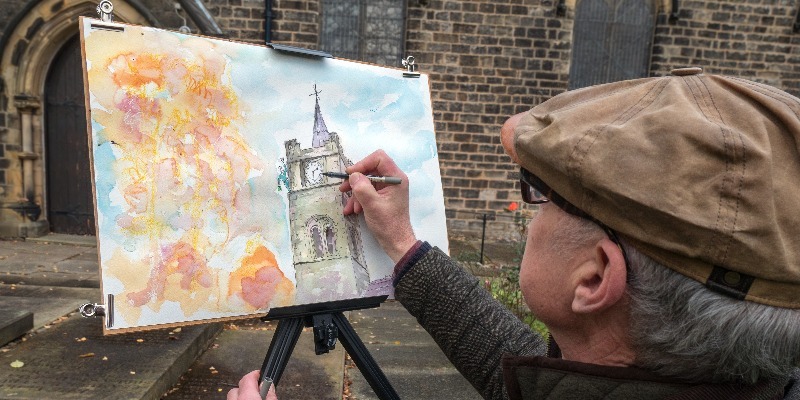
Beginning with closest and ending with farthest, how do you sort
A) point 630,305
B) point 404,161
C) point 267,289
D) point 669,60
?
point 630,305, point 267,289, point 404,161, point 669,60

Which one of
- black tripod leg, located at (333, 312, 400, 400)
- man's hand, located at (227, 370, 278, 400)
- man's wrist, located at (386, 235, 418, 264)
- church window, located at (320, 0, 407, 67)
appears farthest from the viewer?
church window, located at (320, 0, 407, 67)

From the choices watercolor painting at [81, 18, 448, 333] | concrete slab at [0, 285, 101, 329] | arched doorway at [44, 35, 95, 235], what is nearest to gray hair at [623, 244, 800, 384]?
watercolor painting at [81, 18, 448, 333]

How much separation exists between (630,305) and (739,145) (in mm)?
283

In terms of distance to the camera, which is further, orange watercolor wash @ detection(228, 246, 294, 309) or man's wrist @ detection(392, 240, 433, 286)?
orange watercolor wash @ detection(228, 246, 294, 309)

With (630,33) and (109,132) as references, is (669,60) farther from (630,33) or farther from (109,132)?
(109,132)

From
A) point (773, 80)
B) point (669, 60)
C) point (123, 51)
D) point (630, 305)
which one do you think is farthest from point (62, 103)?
point (773, 80)

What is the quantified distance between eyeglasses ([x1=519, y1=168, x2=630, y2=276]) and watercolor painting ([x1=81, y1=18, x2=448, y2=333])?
2.56 ft

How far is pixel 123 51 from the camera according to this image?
1413mm

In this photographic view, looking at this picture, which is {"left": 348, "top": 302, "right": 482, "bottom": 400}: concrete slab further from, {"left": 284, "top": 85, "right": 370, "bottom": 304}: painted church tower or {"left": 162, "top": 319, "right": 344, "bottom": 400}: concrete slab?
{"left": 284, "top": 85, "right": 370, "bottom": 304}: painted church tower

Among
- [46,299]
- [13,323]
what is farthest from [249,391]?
[46,299]

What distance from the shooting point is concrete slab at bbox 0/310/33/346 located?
2842 mm

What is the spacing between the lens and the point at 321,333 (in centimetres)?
165

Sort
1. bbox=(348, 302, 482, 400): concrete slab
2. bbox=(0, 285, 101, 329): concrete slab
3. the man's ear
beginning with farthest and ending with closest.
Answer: bbox=(0, 285, 101, 329): concrete slab → bbox=(348, 302, 482, 400): concrete slab → the man's ear

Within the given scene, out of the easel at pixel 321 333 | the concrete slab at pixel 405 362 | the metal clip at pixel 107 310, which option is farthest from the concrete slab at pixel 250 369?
the metal clip at pixel 107 310
